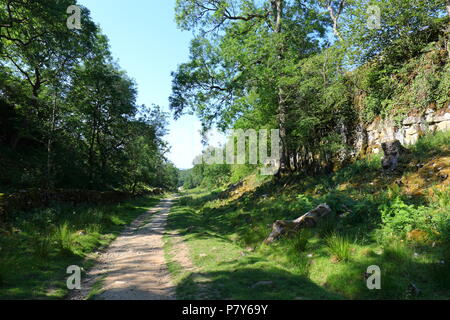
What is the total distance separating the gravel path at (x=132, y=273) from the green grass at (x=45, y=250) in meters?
0.47

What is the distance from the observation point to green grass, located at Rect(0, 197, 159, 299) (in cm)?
514

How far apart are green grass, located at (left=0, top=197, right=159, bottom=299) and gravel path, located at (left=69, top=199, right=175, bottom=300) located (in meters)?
0.47

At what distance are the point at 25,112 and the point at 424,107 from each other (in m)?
21.4

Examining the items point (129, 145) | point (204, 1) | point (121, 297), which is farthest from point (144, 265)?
point (129, 145)

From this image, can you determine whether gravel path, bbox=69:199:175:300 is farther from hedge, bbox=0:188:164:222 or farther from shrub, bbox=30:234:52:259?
hedge, bbox=0:188:164:222

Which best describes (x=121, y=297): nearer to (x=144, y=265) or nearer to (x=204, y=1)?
(x=144, y=265)

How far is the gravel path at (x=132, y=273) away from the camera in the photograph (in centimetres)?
470

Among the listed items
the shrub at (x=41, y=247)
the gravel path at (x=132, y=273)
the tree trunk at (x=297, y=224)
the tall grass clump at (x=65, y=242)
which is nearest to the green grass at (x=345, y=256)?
the tree trunk at (x=297, y=224)

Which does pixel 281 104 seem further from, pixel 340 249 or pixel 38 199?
pixel 38 199

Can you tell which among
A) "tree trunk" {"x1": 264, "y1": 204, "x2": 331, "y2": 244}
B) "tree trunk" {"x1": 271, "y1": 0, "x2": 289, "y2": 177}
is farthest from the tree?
"tree trunk" {"x1": 264, "y1": 204, "x2": 331, "y2": 244}

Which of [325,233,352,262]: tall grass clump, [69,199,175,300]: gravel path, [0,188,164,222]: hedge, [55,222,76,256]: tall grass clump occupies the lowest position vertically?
[69,199,175,300]: gravel path

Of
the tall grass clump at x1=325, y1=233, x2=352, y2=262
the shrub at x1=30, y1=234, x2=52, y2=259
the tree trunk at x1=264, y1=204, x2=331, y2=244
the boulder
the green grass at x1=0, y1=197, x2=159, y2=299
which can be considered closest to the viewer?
the green grass at x1=0, y1=197, x2=159, y2=299

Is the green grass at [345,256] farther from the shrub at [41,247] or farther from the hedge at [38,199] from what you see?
the hedge at [38,199]

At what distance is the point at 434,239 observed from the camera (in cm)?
504
